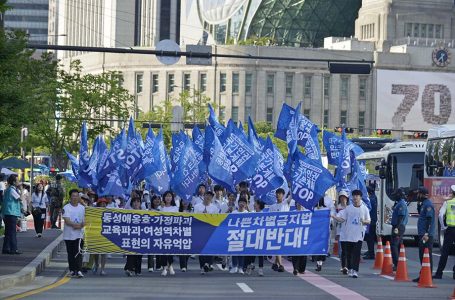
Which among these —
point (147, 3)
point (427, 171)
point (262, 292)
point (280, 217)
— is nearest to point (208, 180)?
point (427, 171)

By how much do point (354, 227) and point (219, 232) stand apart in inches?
109

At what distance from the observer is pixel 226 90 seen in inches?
5428

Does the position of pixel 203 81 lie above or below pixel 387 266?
above

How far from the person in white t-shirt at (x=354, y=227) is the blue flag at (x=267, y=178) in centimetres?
622

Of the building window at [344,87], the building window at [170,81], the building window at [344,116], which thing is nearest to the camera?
the building window at [344,116]

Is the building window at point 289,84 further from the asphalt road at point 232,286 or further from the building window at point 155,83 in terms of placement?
the asphalt road at point 232,286

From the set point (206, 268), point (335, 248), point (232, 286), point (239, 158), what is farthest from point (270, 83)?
point (232, 286)

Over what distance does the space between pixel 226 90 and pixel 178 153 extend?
91.6 m

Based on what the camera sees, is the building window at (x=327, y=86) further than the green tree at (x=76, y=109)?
Yes

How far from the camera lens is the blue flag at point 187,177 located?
3938 centimetres

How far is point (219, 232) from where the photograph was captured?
95.1 feet

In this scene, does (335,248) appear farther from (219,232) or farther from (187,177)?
(219,232)

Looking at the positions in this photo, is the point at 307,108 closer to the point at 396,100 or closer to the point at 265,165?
the point at 396,100

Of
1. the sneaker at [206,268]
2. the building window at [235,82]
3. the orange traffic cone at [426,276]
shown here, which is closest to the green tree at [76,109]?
the sneaker at [206,268]
